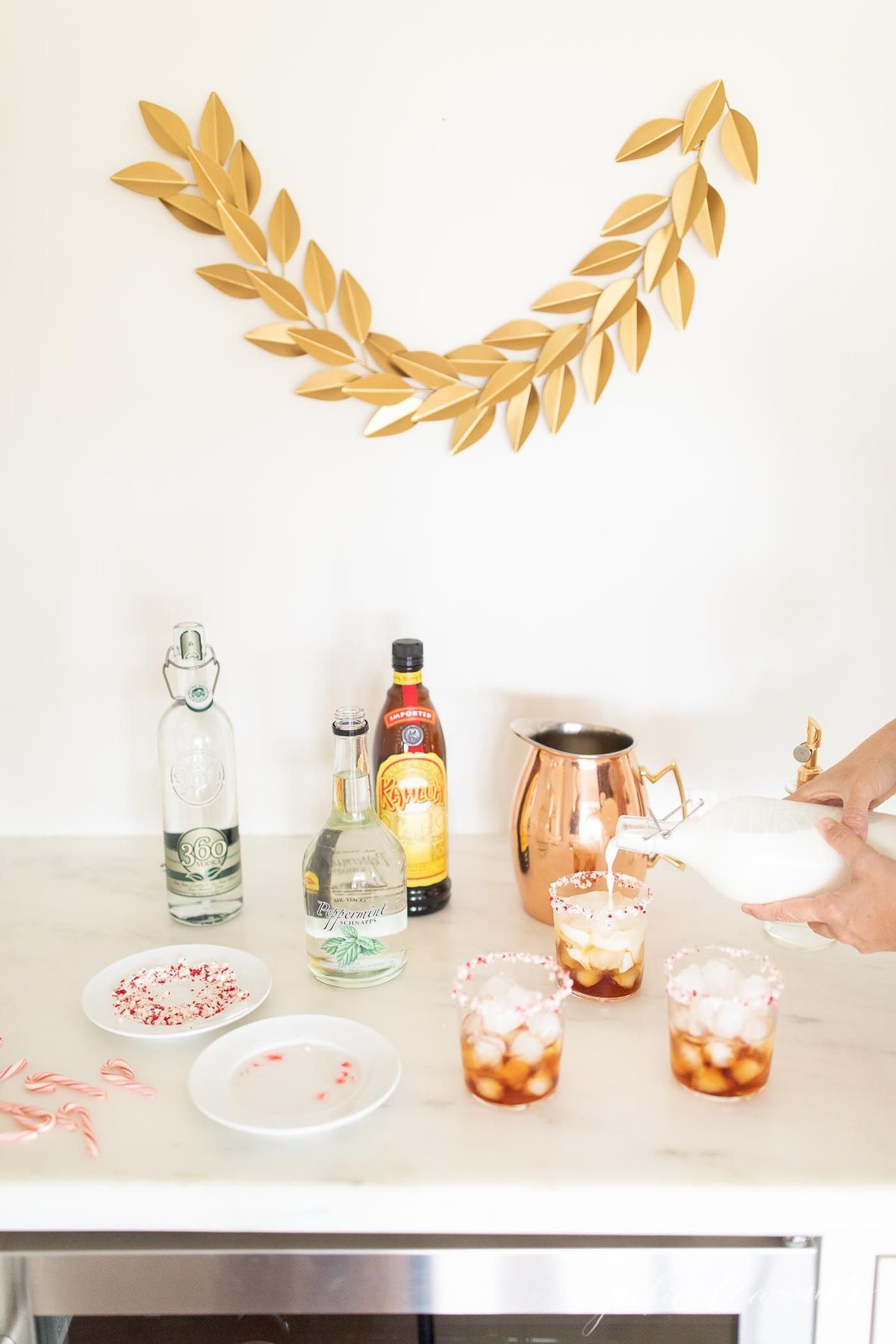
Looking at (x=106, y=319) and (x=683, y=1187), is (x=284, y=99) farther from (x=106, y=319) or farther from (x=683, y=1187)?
(x=683, y=1187)

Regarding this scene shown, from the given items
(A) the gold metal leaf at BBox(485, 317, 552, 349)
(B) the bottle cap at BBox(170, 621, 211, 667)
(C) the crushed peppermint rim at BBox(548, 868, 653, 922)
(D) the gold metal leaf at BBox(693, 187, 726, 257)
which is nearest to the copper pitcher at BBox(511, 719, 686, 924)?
(C) the crushed peppermint rim at BBox(548, 868, 653, 922)

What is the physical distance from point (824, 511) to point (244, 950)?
0.83 m

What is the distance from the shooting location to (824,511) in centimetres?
127

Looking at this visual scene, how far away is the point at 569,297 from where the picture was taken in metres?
1.20

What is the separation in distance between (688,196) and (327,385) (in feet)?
1.49

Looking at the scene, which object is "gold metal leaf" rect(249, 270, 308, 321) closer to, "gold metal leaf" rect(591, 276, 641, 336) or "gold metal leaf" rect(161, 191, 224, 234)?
"gold metal leaf" rect(161, 191, 224, 234)

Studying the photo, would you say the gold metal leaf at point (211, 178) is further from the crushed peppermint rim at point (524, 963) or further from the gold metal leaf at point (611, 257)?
the crushed peppermint rim at point (524, 963)

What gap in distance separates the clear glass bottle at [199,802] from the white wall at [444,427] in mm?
181

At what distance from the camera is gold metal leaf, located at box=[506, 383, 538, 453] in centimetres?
124

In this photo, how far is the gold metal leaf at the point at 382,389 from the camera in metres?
1.23

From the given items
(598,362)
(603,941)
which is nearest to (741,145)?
(598,362)

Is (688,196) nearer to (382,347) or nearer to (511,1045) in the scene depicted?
(382,347)

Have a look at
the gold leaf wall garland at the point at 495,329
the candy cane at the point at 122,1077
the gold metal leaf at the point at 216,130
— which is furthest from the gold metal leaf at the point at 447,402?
the candy cane at the point at 122,1077

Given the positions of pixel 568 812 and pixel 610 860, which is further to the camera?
pixel 568 812
